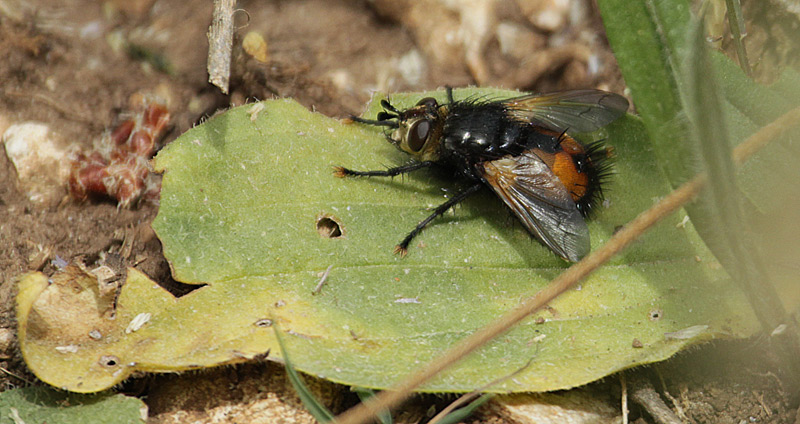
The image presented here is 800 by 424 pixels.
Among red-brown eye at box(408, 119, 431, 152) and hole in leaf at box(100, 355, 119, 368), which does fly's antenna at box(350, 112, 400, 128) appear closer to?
red-brown eye at box(408, 119, 431, 152)

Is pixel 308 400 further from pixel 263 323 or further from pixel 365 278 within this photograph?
pixel 365 278

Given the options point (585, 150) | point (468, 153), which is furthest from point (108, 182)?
A: point (585, 150)

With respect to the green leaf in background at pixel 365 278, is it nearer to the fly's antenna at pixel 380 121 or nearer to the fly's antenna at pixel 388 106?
the fly's antenna at pixel 380 121

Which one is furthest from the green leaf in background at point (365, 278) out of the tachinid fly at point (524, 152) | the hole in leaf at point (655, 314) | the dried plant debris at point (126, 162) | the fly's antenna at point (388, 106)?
the dried plant debris at point (126, 162)

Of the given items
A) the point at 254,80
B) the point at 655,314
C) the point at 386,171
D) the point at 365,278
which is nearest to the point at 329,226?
the point at 365,278

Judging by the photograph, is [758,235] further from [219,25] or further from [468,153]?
[219,25]
